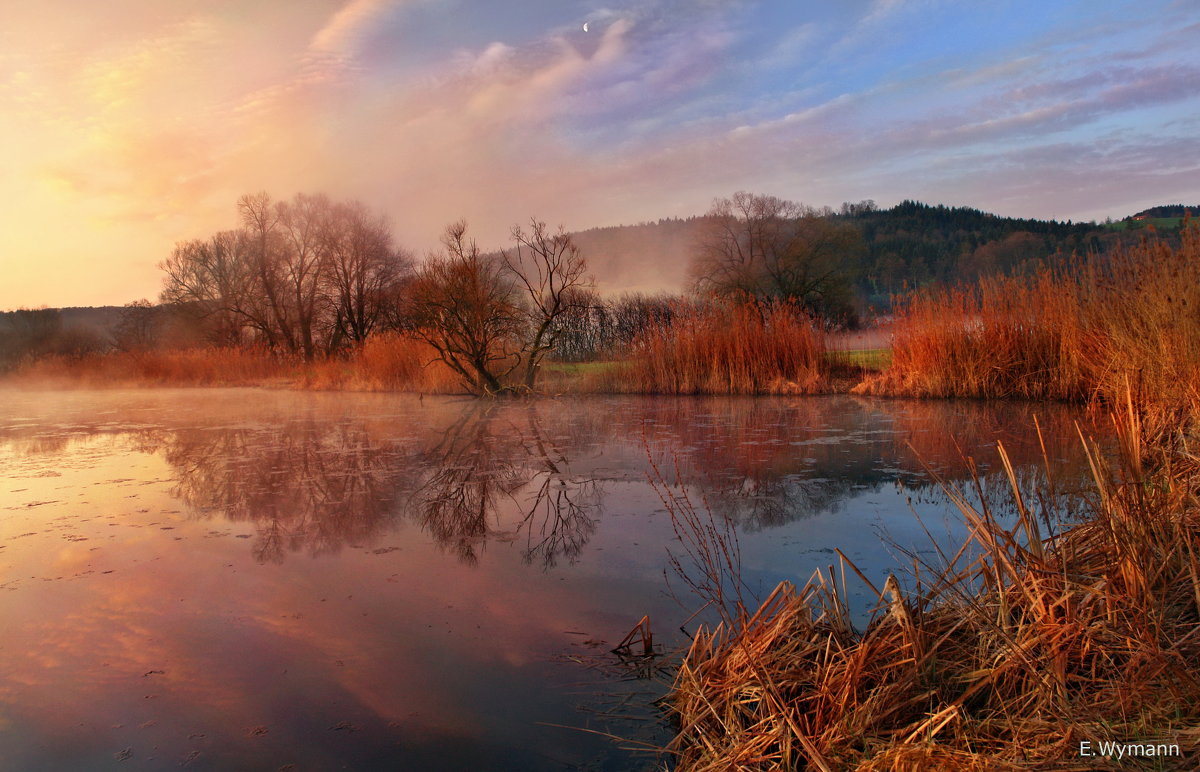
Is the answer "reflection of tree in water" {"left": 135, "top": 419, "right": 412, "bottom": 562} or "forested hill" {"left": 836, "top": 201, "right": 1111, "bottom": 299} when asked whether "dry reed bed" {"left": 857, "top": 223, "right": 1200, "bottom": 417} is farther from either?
"forested hill" {"left": 836, "top": 201, "right": 1111, "bottom": 299}

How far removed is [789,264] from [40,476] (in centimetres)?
2918

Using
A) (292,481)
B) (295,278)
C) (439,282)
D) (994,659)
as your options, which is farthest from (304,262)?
(994,659)

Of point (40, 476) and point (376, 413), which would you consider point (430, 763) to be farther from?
point (376, 413)

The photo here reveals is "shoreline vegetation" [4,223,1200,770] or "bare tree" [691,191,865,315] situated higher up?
"bare tree" [691,191,865,315]

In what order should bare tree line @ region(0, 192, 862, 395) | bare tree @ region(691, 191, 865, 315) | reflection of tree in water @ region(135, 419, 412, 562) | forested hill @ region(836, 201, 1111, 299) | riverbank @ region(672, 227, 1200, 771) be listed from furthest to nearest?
1. forested hill @ region(836, 201, 1111, 299)
2. bare tree @ region(691, 191, 865, 315)
3. bare tree line @ region(0, 192, 862, 395)
4. reflection of tree in water @ region(135, 419, 412, 562)
5. riverbank @ region(672, 227, 1200, 771)

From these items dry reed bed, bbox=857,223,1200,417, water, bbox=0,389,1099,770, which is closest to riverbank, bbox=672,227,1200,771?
water, bbox=0,389,1099,770

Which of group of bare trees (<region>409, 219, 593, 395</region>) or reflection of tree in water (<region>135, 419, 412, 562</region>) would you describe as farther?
group of bare trees (<region>409, 219, 593, 395</region>)

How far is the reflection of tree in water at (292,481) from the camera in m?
4.48

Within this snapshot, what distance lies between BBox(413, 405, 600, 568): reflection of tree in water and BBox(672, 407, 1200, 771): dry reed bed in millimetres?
1815

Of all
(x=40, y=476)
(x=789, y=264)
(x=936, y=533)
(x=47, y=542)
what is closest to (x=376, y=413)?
(x=40, y=476)

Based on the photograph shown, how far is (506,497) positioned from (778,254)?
2879 cm

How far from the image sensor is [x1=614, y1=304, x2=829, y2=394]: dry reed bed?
12438 mm

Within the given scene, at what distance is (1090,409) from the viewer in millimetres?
8078

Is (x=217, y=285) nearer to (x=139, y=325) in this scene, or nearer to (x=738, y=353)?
(x=139, y=325)
